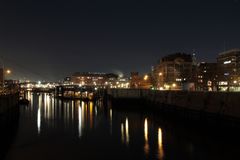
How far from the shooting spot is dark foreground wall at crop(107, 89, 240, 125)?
41.7 meters

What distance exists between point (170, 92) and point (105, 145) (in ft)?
119

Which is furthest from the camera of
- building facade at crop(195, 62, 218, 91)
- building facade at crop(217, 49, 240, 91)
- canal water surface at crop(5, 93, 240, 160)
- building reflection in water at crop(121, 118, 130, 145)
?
building facade at crop(217, 49, 240, 91)

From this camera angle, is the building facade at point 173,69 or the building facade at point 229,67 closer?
the building facade at point 229,67

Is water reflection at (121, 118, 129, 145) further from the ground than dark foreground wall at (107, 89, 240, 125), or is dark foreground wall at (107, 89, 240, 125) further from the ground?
dark foreground wall at (107, 89, 240, 125)

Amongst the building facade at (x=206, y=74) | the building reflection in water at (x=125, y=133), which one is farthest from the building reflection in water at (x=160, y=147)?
the building facade at (x=206, y=74)

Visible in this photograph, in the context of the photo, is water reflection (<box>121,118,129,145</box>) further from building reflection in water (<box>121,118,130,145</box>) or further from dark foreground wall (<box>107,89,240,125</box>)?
dark foreground wall (<box>107,89,240,125</box>)

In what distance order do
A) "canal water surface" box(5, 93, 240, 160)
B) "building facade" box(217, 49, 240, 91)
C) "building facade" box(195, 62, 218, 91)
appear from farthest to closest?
"building facade" box(217, 49, 240, 91) < "building facade" box(195, 62, 218, 91) < "canal water surface" box(5, 93, 240, 160)

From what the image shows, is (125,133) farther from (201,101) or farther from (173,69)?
Answer: (173,69)

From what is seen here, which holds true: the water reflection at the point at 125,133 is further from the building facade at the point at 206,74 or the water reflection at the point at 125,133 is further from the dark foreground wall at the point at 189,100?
the building facade at the point at 206,74

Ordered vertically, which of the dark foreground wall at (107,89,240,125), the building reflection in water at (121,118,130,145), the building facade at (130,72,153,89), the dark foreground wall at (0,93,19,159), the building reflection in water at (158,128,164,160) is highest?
the building facade at (130,72,153,89)

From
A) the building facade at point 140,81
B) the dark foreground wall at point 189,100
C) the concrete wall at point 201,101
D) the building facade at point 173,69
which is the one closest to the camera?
the concrete wall at point 201,101

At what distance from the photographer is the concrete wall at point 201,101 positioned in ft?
135

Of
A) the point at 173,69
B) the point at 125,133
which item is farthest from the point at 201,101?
the point at 173,69

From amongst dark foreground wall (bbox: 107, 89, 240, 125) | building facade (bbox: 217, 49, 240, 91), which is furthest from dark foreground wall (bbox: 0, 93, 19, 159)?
building facade (bbox: 217, 49, 240, 91)
